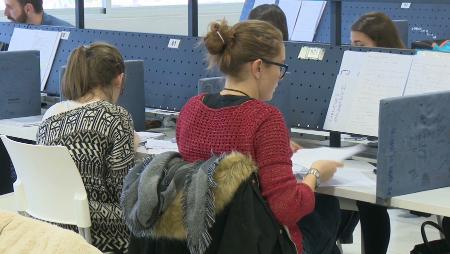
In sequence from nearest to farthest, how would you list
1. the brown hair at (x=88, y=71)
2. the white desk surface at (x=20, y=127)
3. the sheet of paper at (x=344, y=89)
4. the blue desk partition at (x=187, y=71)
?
the brown hair at (x=88, y=71)
the sheet of paper at (x=344, y=89)
the blue desk partition at (x=187, y=71)
the white desk surface at (x=20, y=127)

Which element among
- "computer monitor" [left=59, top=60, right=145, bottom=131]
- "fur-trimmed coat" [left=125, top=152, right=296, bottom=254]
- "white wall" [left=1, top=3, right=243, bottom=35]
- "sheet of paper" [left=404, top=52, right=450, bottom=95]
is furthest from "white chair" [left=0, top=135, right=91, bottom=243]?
"white wall" [left=1, top=3, right=243, bottom=35]

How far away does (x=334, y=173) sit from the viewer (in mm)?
2473

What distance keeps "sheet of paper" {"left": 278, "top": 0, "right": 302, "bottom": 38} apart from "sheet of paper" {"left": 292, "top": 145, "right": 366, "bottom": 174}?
3.52 meters

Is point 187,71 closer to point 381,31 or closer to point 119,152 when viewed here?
point 381,31

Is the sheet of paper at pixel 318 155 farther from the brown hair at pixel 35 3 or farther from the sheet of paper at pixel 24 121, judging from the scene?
the brown hair at pixel 35 3

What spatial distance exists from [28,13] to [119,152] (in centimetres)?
206

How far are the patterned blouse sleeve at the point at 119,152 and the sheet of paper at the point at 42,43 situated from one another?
161 cm

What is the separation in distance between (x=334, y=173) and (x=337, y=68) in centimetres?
70

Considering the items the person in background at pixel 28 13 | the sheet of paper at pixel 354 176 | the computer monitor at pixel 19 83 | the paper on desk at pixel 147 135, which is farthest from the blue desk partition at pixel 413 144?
the person in background at pixel 28 13

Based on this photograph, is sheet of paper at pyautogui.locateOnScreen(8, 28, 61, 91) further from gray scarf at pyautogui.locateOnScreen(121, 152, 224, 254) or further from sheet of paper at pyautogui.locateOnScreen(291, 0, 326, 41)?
sheet of paper at pyautogui.locateOnScreen(291, 0, 326, 41)

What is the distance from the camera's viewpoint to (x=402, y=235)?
13.4 feet

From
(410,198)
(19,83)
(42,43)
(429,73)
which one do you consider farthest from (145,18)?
(410,198)

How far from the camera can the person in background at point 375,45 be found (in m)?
3.12

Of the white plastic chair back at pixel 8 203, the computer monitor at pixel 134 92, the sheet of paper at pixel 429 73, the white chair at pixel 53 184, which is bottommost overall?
the white plastic chair back at pixel 8 203
